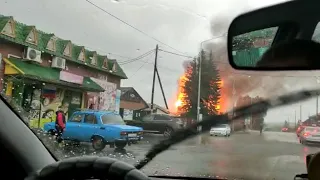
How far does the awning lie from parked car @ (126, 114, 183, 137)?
550 millimetres

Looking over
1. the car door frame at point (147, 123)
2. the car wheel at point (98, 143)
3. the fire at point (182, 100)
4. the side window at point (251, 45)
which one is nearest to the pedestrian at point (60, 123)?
the car wheel at point (98, 143)

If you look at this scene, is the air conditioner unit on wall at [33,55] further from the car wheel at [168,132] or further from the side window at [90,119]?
the car wheel at [168,132]

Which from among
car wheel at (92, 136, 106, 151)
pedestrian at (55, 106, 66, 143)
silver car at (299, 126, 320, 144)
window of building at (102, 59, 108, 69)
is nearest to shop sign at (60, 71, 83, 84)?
window of building at (102, 59, 108, 69)

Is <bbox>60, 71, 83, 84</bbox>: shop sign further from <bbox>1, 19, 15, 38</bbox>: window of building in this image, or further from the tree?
the tree

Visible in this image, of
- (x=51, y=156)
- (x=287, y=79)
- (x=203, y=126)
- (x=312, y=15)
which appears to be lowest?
(x=51, y=156)

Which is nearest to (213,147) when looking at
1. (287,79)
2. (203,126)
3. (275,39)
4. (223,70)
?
(203,126)

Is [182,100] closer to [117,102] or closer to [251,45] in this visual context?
[117,102]

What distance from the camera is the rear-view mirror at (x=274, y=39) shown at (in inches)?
72.1

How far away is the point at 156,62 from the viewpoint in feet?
12.6

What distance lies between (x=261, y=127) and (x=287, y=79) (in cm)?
51

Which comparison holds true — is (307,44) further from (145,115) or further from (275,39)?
(145,115)

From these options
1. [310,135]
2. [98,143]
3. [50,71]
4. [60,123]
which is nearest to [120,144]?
[98,143]

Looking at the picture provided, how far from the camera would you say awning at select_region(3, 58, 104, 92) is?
12.0ft

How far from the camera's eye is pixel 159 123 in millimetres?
3570
